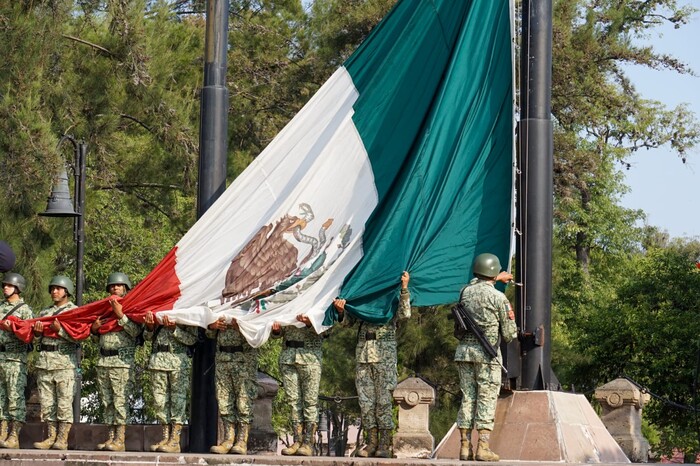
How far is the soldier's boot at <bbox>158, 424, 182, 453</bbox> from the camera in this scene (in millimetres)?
12188

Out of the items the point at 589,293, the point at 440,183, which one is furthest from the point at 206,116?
the point at 589,293

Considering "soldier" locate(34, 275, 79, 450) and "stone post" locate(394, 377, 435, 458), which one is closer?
"soldier" locate(34, 275, 79, 450)

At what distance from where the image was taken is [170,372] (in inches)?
489

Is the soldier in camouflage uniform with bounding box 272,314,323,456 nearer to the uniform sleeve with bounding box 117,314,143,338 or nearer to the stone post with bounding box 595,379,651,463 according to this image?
the uniform sleeve with bounding box 117,314,143,338

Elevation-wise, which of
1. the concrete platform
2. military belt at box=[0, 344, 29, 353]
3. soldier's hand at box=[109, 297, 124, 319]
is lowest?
the concrete platform

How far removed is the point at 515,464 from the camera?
408 inches

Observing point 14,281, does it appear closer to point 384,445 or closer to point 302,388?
point 302,388

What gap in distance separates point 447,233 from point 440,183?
45 cm

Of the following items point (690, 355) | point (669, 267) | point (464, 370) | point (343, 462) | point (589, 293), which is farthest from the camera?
point (589, 293)

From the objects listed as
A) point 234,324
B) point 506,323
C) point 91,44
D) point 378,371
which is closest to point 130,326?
point 234,324

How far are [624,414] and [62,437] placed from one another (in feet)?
18.6

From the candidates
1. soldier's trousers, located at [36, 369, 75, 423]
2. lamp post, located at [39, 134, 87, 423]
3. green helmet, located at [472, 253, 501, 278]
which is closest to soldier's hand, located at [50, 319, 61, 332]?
soldier's trousers, located at [36, 369, 75, 423]

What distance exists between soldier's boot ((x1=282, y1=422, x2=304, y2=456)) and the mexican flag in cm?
81

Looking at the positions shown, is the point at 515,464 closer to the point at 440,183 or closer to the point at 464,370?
the point at 464,370
